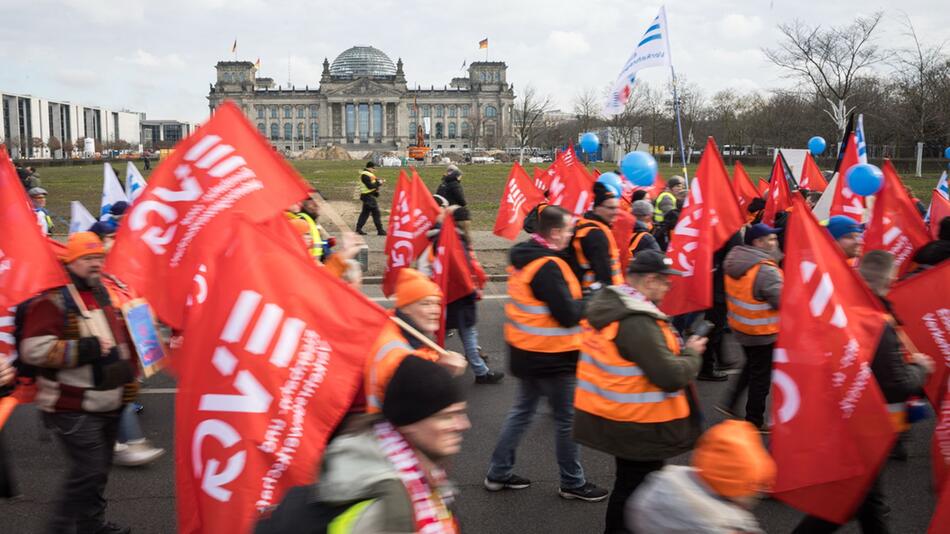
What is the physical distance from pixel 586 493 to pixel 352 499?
3.22m

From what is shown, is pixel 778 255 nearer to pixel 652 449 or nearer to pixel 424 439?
pixel 652 449

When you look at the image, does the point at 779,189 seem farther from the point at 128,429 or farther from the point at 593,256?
the point at 128,429

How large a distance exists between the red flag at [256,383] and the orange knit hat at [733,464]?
1405 mm

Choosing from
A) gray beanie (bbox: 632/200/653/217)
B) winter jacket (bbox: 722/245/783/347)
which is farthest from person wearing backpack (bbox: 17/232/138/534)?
gray beanie (bbox: 632/200/653/217)

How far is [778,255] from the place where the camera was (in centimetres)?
Result: 608

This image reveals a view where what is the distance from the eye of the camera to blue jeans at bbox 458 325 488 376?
7.22 m

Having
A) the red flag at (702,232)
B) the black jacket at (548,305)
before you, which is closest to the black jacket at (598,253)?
the black jacket at (548,305)

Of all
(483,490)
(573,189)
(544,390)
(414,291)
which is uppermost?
(573,189)

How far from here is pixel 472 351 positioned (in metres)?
7.26

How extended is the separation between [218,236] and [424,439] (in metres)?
2.67

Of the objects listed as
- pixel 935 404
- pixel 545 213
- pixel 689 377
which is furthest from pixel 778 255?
pixel 689 377

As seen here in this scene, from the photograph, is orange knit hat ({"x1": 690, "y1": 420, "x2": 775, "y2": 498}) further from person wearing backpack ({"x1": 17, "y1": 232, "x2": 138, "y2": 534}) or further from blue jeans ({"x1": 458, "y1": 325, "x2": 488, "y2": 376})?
blue jeans ({"x1": 458, "y1": 325, "x2": 488, "y2": 376})

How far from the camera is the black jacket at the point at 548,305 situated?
4559 mm

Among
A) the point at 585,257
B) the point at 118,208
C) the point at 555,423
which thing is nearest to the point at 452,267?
the point at 585,257
